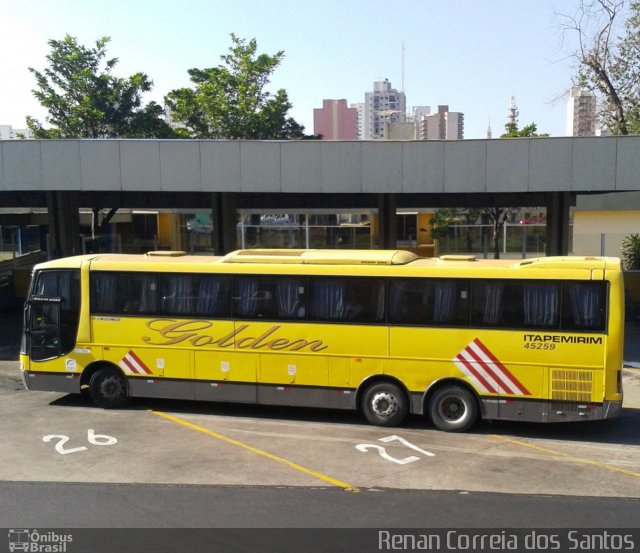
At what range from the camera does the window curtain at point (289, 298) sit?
1176 cm

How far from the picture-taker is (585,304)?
10430 millimetres

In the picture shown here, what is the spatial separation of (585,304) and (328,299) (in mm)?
4328

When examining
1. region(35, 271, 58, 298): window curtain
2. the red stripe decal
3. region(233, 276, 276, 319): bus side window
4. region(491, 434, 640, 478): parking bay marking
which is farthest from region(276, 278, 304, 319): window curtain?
region(35, 271, 58, 298): window curtain

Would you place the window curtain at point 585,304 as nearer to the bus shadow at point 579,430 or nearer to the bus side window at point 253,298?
the bus shadow at point 579,430

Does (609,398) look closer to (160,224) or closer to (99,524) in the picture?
(99,524)

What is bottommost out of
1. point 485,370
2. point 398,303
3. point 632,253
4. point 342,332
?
point 485,370

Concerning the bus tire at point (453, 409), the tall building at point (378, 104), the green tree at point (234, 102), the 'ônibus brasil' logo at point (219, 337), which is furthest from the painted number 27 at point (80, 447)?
the tall building at point (378, 104)

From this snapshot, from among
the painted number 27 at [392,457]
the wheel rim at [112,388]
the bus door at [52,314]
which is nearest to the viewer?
the painted number 27 at [392,457]

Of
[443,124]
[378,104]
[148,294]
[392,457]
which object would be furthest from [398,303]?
[378,104]

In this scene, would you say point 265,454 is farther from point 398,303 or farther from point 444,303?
point 444,303

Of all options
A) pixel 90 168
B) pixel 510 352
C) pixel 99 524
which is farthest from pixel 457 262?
pixel 90 168

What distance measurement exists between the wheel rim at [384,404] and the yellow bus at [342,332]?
25 millimetres

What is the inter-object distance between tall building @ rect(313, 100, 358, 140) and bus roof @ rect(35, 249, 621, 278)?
5579 inches

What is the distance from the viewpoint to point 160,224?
121 ft
